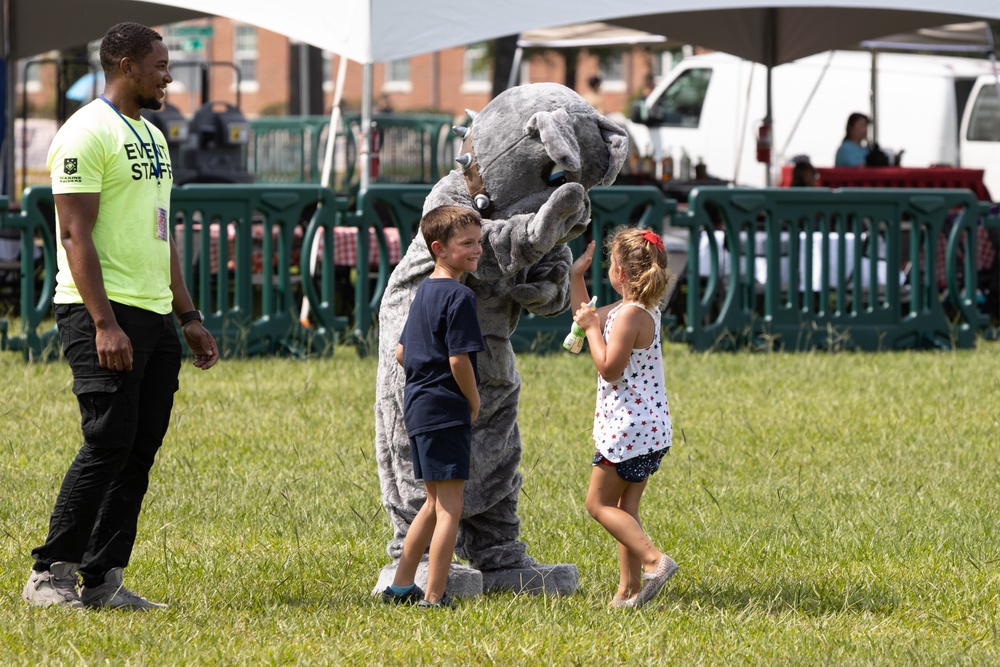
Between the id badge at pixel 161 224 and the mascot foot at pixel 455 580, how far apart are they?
1202 millimetres

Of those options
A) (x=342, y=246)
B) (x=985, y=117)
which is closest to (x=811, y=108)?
(x=985, y=117)

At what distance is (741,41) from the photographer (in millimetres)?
14984

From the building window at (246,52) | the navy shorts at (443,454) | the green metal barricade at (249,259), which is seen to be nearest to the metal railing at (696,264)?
the green metal barricade at (249,259)

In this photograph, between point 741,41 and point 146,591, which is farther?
point 741,41

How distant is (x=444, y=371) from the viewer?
4.26 m

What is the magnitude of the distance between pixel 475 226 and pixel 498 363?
46cm

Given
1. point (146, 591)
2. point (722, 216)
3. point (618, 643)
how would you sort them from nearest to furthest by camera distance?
point (618, 643), point (146, 591), point (722, 216)

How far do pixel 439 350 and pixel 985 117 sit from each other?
16458 millimetres

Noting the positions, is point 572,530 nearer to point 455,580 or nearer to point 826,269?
point 455,580

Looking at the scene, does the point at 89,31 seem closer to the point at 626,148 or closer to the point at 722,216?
the point at 722,216

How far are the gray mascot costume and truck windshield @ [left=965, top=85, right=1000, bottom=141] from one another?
1568cm

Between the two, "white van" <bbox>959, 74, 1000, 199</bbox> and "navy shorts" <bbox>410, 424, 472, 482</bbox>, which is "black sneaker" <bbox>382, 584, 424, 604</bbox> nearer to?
"navy shorts" <bbox>410, 424, 472, 482</bbox>

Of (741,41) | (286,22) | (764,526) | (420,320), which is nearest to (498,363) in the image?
(420,320)

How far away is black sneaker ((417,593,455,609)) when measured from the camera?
440 cm
